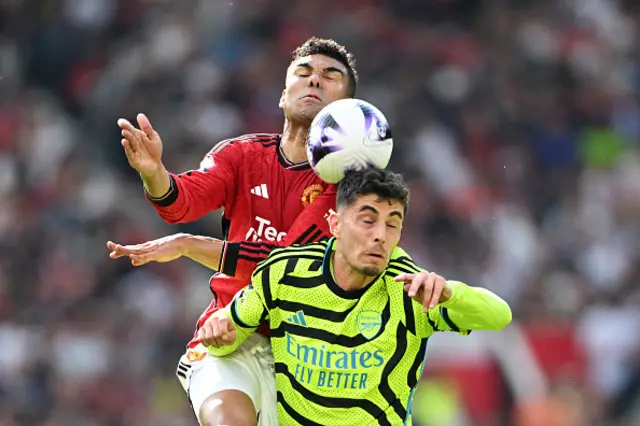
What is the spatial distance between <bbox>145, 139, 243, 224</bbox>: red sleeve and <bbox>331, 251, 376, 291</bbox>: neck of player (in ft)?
2.60

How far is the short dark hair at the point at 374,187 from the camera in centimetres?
492

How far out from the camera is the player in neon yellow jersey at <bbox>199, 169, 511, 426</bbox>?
4.92 metres

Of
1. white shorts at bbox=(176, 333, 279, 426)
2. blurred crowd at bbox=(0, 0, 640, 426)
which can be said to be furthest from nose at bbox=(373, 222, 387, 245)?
blurred crowd at bbox=(0, 0, 640, 426)

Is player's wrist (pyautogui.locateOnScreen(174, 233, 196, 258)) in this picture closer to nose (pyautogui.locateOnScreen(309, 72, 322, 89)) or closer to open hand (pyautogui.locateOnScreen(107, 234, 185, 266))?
open hand (pyautogui.locateOnScreen(107, 234, 185, 266))

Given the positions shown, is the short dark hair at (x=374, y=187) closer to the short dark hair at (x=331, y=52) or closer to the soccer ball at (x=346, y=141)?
the soccer ball at (x=346, y=141)

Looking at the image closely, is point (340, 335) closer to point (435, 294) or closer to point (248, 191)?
point (435, 294)

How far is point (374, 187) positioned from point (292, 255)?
51 centimetres

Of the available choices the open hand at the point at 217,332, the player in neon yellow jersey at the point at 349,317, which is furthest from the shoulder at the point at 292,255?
the open hand at the point at 217,332

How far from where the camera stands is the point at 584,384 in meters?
11.6

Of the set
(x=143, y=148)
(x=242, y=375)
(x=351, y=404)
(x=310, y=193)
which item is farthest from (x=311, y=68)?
(x=351, y=404)

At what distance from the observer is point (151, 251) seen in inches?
217

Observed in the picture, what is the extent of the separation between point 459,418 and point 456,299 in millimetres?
6624

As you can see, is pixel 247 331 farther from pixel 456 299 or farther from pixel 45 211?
pixel 45 211

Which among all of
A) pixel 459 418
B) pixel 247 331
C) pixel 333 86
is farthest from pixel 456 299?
pixel 459 418
